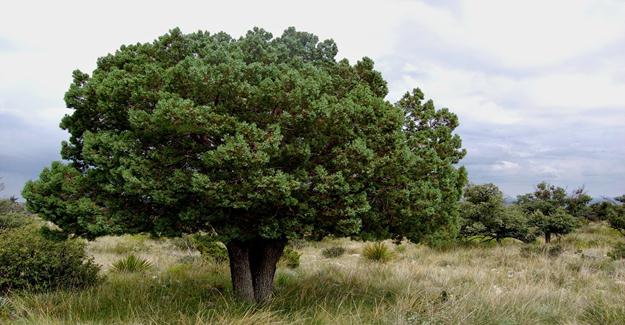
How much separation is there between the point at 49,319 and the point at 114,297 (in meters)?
1.74

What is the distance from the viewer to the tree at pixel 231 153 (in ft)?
21.4

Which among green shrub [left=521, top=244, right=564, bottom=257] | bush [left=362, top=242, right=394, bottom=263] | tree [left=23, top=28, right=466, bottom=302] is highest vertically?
tree [left=23, top=28, right=466, bottom=302]

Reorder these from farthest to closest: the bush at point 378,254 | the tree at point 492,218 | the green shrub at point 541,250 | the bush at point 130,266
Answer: the tree at point 492,218, the green shrub at point 541,250, the bush at point 378,254, the bush at point 130,266

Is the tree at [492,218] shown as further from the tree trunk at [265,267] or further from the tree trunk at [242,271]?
the tree trunk at [242,271]

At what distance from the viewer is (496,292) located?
9406 mm

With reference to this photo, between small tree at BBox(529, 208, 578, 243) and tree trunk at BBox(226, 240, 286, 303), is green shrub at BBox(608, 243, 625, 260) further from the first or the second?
tree trunk at BBox(226, 240, 286, 303)

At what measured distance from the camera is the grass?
7363 mm

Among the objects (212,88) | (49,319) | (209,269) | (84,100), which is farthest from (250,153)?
(209,269)

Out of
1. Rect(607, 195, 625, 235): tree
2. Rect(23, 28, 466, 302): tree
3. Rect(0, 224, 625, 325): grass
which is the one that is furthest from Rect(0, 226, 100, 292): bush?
Rect(607, 195, 625, 235): tree

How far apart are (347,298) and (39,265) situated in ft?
19.6

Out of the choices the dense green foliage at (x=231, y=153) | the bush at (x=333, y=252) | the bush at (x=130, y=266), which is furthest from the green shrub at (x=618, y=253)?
the bush at (x=130, y=266)

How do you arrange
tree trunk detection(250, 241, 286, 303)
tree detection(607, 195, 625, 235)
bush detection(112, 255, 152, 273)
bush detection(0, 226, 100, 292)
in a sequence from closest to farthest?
1. tree trunk detection(250, 241, 286, 303)
2. bush detection(0, 226, 100, 292)
3. bush detection(112, 255, 152, 273)
4. tree detection(607, 195, 625, 235)

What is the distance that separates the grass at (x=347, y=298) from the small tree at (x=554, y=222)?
16.3 feet

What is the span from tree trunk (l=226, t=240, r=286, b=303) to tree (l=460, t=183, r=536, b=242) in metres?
11.9
